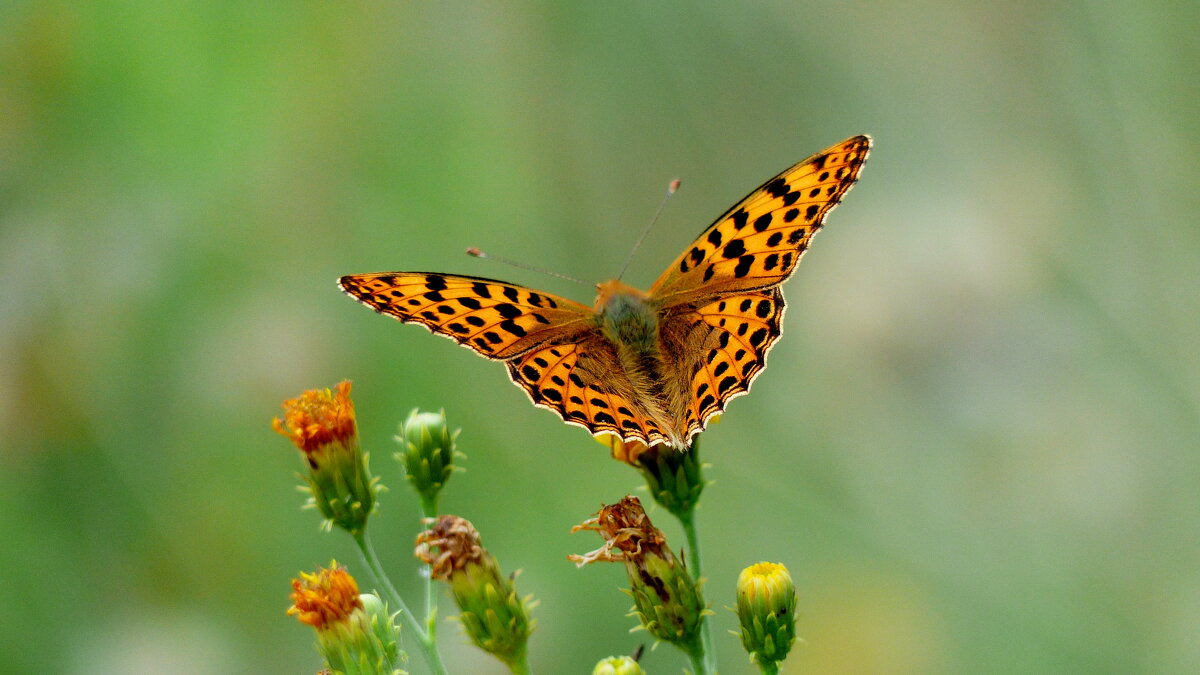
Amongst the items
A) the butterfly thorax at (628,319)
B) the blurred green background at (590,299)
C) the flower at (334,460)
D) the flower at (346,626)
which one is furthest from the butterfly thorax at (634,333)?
the blurred green background at (590,299)

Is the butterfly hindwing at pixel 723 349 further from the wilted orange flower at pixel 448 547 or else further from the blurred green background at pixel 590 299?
the blurred green background at pixel 590 299

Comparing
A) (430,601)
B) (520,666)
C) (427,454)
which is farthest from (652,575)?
(427,454)

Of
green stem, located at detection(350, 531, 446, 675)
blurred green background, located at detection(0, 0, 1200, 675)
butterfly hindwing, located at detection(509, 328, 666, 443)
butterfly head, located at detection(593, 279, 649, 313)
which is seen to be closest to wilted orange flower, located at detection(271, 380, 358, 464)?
green stem, located at detection(350, 531, 446, 675)

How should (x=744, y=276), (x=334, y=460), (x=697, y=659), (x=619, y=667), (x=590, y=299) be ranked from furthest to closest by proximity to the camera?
(x=590, y=299) < (x=334, y=460) < (x=744, y=276) < (x=697, y=659) < (x=619, y=667)

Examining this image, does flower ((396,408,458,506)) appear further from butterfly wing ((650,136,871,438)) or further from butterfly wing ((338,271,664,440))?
butterfly wing ((650,136,871,438))

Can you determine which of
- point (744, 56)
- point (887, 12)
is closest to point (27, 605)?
point (744, 56)

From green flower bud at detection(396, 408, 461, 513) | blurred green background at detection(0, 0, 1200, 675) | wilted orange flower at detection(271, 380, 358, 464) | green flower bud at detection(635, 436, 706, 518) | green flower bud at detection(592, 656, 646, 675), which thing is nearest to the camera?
green flower bud at detection(592, 656, 646, 675)

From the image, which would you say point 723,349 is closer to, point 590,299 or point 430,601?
point 430,601
